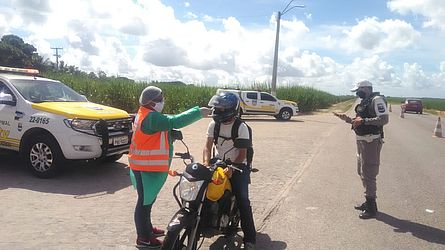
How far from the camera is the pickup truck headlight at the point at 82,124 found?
25.7ft

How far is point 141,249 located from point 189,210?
118cm

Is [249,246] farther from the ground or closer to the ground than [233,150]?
closer to the ground

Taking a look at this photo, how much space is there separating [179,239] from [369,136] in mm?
3627

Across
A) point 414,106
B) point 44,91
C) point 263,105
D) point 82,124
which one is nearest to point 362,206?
point 82,124

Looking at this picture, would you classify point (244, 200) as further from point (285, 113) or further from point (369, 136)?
point (285, 113)

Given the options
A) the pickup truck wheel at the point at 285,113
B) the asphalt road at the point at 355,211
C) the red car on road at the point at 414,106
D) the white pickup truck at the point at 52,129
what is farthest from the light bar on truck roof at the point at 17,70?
the red car on road at the point at 414,106

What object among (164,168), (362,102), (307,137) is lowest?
(307,137)

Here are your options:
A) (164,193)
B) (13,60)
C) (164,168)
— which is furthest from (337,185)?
(13,60)

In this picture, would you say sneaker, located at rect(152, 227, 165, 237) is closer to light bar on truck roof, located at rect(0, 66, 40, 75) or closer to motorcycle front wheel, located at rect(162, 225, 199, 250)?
motorcycle front wheel, located at rect(162, 225, 199, 250)

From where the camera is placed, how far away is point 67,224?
5590 mm

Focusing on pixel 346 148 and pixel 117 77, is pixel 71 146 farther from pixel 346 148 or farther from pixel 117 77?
pixel 117 77

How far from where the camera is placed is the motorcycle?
12.7 feet

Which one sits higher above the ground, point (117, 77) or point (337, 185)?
point (117, 77)

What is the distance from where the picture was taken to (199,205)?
400 cm
